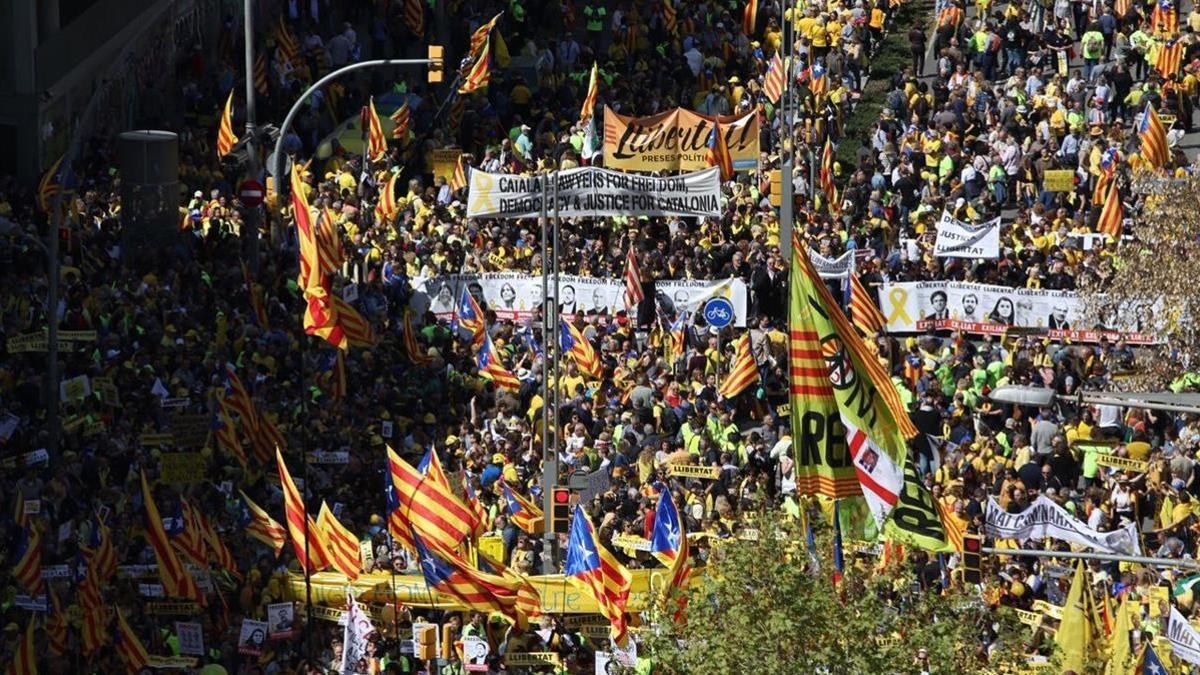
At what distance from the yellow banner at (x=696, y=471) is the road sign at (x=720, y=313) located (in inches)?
204

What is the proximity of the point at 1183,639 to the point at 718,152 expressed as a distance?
18.8m

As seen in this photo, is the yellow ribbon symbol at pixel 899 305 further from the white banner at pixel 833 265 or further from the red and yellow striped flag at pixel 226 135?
the red and yellow striped flag at pixel 226 135

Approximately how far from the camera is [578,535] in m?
37.8

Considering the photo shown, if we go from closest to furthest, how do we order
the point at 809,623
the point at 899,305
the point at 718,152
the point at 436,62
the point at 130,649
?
the point at 809,623 < the point at 130,649 < the point at 899,305 < the point at 436,62 < the point at 718,152

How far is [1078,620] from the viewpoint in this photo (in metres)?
34.5

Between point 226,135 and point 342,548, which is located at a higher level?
point 226,135

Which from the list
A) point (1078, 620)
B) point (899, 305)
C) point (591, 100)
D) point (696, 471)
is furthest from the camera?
point (591, 100)

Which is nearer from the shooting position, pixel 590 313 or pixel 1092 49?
pixel 590 313

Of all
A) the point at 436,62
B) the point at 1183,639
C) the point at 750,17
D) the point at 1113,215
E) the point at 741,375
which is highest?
the point at 750,17

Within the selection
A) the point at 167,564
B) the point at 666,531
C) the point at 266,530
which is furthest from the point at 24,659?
the point at 666,531

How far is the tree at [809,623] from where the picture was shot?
96.8 feet

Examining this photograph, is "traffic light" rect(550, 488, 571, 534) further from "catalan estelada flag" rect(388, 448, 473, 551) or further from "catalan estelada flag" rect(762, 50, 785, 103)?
"catalan estelada flag" rect(762, 50, 785, 103)

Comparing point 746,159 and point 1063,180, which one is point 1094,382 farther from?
point 746,159

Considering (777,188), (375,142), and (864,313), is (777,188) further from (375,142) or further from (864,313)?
(375,142)
